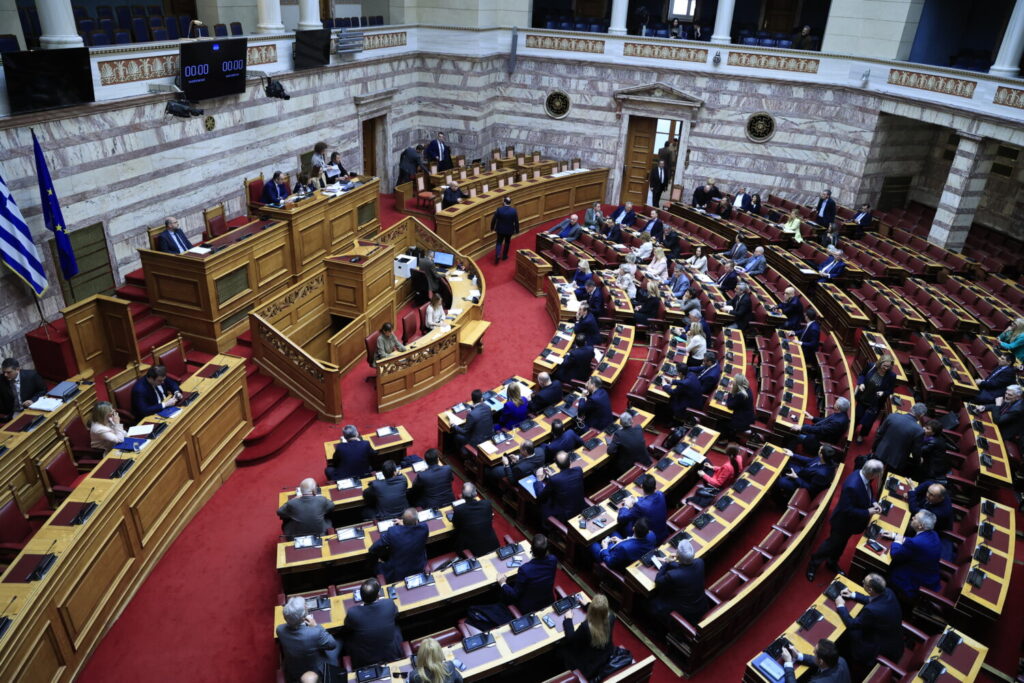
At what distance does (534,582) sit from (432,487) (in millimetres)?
1826

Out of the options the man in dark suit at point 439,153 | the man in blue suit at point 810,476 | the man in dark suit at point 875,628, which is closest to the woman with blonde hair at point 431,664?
the man in dark suit at point 875,628

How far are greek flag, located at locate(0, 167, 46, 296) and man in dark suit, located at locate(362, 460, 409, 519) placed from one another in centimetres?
549

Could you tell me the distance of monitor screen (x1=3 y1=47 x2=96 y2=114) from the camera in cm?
875

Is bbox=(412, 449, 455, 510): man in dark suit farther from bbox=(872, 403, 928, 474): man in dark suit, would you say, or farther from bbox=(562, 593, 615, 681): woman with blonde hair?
bbox=(872, 403, 928, 474): man in dark suit

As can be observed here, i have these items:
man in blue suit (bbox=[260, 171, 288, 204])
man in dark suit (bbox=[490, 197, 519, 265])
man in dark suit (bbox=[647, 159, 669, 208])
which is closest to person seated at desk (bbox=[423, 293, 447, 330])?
man in blue suit (bbox=[260, 171, 288, 204])

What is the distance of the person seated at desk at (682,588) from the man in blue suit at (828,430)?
3394mm

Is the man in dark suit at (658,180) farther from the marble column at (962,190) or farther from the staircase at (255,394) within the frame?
the staircase at (255,394)

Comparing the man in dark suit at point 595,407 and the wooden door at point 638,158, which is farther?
the wooden door at point 638,158

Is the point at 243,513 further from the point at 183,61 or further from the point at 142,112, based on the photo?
the point at 183,61

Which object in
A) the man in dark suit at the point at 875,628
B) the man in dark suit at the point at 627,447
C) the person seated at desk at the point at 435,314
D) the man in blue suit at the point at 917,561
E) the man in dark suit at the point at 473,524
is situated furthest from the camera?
the person seated at desk at the point at 435,314

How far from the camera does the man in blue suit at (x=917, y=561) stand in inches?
267

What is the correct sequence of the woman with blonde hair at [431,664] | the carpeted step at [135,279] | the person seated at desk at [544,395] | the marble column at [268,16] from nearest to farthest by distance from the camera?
the woman with blonde hair at [431,664] → the person seated at desk at [544,395] → the carpeted step at [135,279] → the marble column at [268,16]

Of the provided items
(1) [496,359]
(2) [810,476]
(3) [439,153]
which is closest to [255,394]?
(1) [496,359]

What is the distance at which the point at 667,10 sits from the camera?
2262 cm
